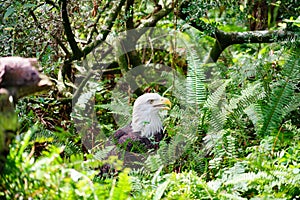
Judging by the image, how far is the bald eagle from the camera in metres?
4.99

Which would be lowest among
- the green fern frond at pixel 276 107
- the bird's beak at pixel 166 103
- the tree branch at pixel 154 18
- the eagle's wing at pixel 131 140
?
the eagle's wing at pixel 131 140

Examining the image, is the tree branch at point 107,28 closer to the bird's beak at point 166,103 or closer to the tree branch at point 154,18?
the tree branch at point 154,18

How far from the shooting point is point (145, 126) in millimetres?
5285

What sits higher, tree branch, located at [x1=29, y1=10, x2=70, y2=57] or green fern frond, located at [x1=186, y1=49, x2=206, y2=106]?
tree branch, located at [x1=29, y1=10, x2=70, y2=57]

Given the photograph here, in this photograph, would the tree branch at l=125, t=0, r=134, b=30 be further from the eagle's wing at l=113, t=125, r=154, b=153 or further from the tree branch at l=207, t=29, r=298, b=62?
the eagle's wing at l=113, t=125, r=154, b=153

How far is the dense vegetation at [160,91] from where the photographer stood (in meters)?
2.91

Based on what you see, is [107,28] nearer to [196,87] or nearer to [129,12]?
[129,12]

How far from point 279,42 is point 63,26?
6.85 feet

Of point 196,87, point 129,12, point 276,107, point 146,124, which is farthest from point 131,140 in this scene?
point 129,12

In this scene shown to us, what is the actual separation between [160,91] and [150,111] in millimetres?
1184

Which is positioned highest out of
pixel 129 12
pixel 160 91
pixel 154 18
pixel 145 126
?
pixel 129 12

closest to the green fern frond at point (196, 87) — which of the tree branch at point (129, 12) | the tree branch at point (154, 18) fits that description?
the tree branch at point (129, 12)

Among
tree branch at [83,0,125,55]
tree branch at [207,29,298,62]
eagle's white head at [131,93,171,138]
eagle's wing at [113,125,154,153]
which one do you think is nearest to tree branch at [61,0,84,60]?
tree branch at [83,0,125,55]

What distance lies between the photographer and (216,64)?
6441mm
